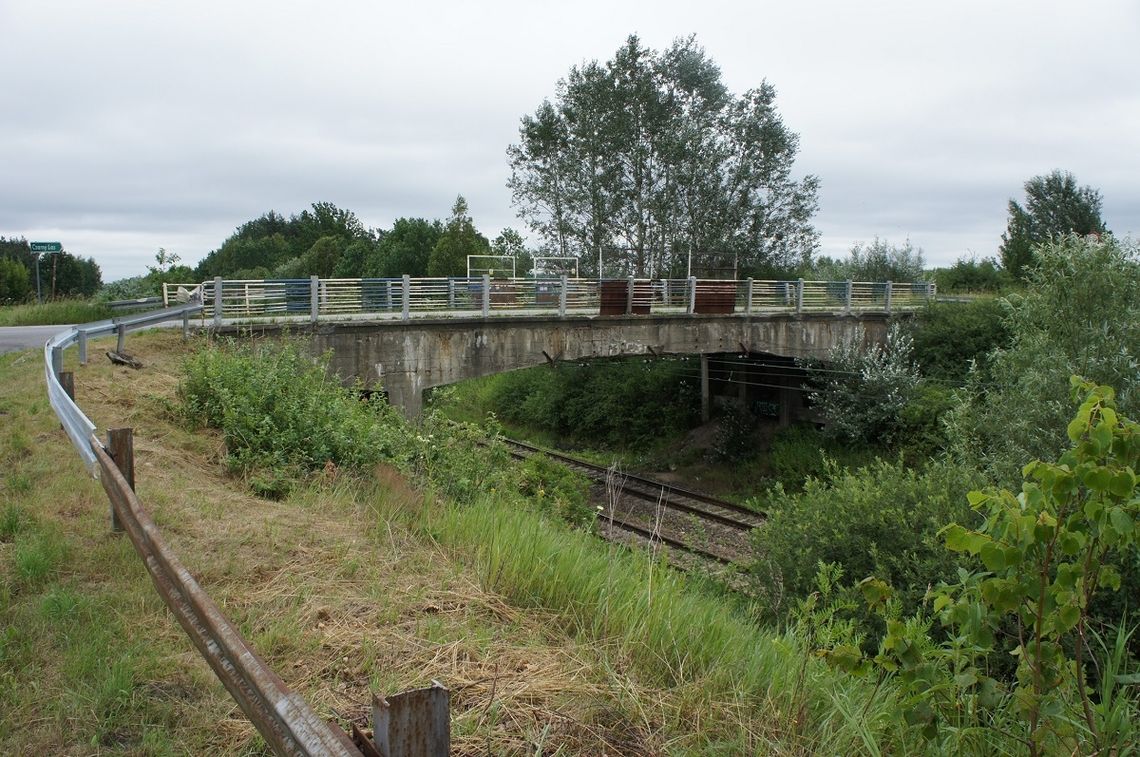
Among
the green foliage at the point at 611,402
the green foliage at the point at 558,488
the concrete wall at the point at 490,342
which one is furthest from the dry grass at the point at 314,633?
the green foliage at the point at 611,402

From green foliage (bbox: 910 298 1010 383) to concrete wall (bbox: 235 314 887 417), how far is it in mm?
6306

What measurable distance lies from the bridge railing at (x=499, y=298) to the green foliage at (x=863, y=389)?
204 cm

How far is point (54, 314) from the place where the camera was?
2436cm

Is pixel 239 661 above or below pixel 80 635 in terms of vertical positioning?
above

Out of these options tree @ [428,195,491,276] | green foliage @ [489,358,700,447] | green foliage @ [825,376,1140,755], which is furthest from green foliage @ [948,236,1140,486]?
tree @ [428,195,491,276]

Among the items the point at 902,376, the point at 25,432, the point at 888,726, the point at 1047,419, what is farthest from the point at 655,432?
the point at 888,726

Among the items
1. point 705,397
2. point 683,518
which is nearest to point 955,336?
point 705,397

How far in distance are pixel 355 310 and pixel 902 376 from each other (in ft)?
52.7

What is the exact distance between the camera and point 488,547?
548cm

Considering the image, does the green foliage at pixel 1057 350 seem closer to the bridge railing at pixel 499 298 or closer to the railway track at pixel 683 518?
the railway track at pixel 683 518

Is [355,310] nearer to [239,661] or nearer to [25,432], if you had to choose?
[25,432]

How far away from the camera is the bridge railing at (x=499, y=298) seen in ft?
53.4

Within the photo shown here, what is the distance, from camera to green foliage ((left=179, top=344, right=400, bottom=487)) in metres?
7.89

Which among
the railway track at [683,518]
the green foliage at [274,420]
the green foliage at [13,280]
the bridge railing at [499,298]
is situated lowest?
the railway track at [683,518]
